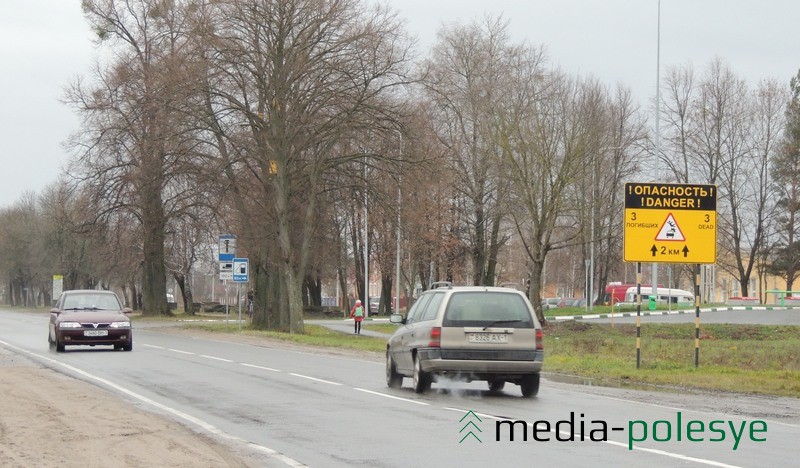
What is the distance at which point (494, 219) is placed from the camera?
64.2 meters

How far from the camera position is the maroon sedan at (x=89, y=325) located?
29.4m

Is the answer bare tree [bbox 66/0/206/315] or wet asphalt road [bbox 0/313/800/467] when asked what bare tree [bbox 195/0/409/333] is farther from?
wet asphalt road [bbox 0/313/800/467]

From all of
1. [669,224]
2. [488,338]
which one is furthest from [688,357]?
[488,338]

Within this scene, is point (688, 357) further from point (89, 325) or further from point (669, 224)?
point (89, 325)

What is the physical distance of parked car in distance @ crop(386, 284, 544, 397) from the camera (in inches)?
683

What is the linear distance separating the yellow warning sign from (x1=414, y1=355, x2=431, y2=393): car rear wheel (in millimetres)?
8685

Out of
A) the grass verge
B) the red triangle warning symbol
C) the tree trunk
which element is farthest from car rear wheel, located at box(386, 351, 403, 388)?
the tree trunk

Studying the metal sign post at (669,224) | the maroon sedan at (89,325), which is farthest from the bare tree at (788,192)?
the maroon sedan at (89,325)

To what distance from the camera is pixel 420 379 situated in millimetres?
17766

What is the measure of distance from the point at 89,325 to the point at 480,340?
1504 cm

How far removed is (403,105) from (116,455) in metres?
34.7

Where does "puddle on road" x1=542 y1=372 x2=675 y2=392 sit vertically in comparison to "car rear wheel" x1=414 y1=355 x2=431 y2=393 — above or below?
below

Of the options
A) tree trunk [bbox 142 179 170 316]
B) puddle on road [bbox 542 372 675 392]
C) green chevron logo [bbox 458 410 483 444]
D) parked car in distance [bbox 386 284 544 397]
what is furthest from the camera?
tree trunk [bbox 142 179 170 316]

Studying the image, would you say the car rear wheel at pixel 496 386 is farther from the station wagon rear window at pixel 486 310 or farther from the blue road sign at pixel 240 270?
the blue road sign at pixel 240 270
